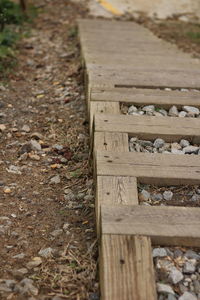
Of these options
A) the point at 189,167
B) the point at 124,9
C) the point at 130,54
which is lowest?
the point at 124,9

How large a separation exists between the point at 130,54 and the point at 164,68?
1159mm

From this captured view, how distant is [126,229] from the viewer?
99.0 inches

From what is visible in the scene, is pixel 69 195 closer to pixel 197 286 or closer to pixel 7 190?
pixel 7 190

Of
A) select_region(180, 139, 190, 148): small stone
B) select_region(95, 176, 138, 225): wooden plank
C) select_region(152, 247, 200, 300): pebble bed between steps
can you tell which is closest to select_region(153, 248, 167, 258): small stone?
select_region(152, 247, 200, 300): pebble bed between steps

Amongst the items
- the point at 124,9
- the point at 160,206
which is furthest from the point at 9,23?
the point at 160,206

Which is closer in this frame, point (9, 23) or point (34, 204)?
point (34, 204)

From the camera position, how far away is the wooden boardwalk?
2365 millimetres

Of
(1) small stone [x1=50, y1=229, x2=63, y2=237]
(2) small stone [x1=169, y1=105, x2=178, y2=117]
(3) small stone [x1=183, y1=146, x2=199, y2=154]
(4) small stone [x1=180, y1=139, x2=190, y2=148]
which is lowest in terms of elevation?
(1) small stone [x1=50, y1=229, x2=63, y2=237]

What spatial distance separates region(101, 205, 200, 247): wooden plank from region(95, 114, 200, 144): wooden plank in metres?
0.93

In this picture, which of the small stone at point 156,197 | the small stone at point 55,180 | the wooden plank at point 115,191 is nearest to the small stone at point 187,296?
the wooden plank at point 115,191

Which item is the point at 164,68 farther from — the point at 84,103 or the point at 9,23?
the point at 9,23

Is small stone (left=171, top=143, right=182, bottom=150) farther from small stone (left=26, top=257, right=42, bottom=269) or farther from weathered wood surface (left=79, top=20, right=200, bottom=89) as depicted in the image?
small stone (left=26, top=257, right=42, bottom=269)

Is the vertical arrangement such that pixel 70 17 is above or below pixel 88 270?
below

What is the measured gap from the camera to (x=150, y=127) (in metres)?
3.60
